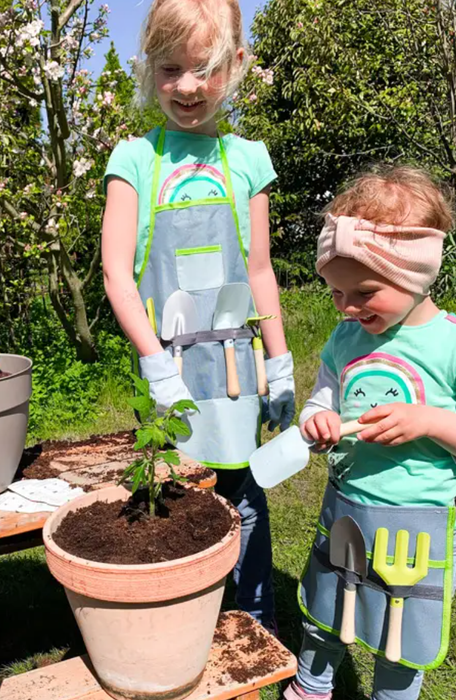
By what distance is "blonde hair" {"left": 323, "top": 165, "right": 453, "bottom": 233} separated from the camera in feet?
4.41

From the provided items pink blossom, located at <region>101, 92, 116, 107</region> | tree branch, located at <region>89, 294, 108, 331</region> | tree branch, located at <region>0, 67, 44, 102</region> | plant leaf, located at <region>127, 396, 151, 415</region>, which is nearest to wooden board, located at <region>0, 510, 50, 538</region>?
plant leaf, located at <region>127, 396, 151, 415</region>

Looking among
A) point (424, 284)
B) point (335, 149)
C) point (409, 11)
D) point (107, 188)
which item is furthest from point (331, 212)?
point (335, 149)

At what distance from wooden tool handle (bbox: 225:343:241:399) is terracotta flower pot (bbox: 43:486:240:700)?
1.48ft

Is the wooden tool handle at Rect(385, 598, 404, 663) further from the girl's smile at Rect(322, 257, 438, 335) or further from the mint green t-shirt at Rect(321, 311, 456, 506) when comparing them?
the girl's smile at Rect(322, 257, 438, 335)

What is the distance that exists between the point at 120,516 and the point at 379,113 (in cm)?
658

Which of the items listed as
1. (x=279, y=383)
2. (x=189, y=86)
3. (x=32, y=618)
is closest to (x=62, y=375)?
(x=32, y=618)

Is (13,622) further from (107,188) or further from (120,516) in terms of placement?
(107,188)

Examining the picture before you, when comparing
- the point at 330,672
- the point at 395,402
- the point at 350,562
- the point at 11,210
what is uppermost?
the point at 11,210

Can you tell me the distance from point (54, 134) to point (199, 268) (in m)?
3.03

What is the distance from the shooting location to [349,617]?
142cm

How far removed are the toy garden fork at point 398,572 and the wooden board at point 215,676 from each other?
0.25m

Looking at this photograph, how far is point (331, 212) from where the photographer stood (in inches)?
56.5

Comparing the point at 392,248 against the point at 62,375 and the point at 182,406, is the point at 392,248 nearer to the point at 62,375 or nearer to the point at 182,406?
the point at 182,406

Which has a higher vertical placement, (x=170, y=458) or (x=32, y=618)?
(x=170, y=458)
